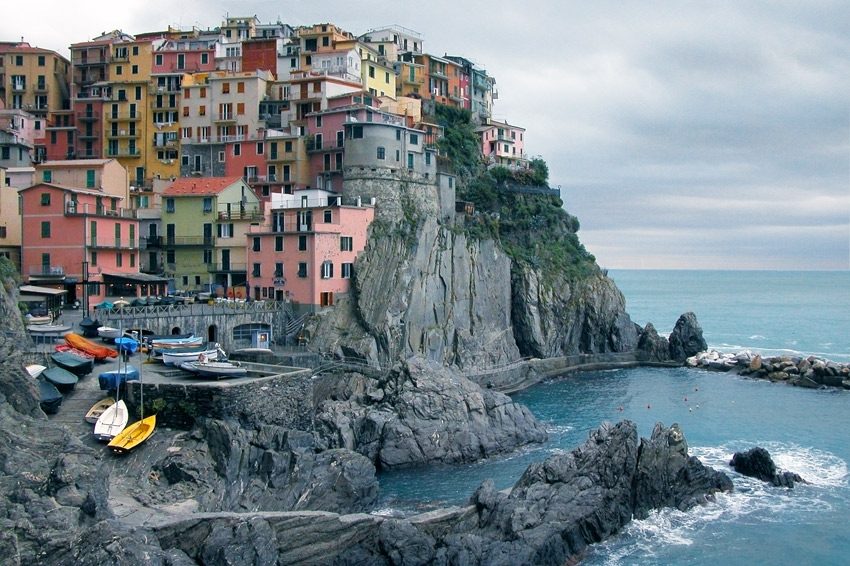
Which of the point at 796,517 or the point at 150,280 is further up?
the point at 150,280

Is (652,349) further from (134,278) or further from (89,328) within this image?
(89,328)

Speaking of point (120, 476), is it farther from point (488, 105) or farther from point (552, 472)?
point (488, 105)

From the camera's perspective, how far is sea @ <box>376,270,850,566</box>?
115 ft

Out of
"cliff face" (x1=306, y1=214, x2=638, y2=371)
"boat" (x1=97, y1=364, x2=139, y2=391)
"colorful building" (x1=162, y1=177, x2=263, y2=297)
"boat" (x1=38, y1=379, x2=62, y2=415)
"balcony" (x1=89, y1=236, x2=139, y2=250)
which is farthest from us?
"colorful building" (x1=162, y1=177, x2=263, y2=297)

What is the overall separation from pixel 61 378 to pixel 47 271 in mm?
19615

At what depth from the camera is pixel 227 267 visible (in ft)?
207

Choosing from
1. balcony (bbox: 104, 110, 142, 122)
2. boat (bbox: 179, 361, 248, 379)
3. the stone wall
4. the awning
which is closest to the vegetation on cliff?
the awning

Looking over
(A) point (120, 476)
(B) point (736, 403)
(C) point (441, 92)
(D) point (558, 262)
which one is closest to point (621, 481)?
(A) point (120, 476)

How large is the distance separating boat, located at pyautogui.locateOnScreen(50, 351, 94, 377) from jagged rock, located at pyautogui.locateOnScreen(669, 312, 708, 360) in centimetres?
5571

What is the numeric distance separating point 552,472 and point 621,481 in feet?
10.5

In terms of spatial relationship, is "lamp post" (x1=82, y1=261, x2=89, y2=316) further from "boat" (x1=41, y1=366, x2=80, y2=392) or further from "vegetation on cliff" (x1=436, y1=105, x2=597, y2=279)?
"vegetation on cliff" (x1=436, y1=105, x2=597, y2=279)

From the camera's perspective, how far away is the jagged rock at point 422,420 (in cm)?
4541

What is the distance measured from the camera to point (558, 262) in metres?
77.1

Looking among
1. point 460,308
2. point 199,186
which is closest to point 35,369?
point 199,186
